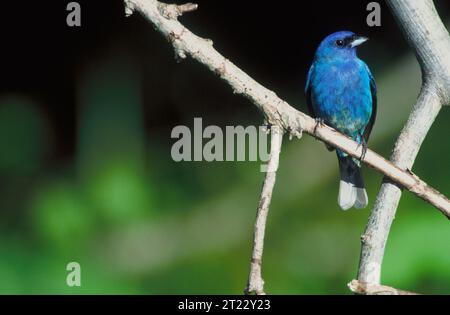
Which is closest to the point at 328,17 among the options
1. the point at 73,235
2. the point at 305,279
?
the point at 305,279

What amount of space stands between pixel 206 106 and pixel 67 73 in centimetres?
Answer: 93

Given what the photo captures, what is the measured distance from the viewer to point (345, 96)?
4.04 meters

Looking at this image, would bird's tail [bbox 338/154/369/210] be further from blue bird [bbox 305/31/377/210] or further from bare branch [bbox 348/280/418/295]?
bare branch [bbox 348/280/418/295]

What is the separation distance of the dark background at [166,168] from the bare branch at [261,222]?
2147 mm

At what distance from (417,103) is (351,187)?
5.36 ft

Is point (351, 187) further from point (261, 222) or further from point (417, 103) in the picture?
point (261, 222)

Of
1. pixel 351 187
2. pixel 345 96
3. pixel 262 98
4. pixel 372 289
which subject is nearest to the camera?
pixel 372 289

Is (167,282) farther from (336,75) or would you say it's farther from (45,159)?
(336,75)

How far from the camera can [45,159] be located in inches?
199

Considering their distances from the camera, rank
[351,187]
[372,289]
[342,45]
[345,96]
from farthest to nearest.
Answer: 1. [342,45]
2. [345,96]
3. [351,187]
4. [372,289]

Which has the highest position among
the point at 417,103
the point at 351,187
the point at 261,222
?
the point at 417,103

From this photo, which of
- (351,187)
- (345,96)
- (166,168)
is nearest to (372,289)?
(351,187)

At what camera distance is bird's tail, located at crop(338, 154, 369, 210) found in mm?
3846

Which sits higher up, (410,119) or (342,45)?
(342,45)
